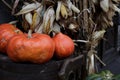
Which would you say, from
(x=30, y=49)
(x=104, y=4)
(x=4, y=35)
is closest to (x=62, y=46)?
(x=30, y=49)

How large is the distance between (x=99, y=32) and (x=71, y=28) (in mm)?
404

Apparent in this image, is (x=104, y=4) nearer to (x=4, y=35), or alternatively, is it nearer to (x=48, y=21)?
(x=48, y=21)

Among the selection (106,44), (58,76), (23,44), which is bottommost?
(106,44)

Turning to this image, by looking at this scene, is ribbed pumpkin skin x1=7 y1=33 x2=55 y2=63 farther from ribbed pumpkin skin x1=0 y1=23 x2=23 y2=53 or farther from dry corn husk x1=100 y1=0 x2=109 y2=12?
dry corn husk x1=100 y1=0 x2=109 y2=12

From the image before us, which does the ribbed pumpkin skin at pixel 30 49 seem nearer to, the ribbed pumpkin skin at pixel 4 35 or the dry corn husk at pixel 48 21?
the ribbed pumpkin skin at pixel 4 35

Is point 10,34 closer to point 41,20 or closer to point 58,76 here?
point 41,20

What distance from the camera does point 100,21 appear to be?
3178 millimetres

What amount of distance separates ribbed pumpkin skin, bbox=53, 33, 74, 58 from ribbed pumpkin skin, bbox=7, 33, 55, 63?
0.12 m

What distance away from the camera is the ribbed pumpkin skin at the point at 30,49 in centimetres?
221

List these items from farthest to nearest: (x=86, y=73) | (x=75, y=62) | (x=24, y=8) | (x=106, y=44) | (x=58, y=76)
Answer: (x=106, y=44) < (x=86, y=73) < (x=24, y=8) < (x=75, y=62) < (x=58, y=76)

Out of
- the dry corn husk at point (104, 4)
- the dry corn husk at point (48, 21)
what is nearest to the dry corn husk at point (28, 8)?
the dry corn husk at point (48, 21)

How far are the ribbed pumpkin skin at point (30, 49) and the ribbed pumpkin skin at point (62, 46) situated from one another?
0.38 feet

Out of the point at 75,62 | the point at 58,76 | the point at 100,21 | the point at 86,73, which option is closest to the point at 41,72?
the point at 58,76

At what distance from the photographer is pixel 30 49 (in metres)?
2.21
